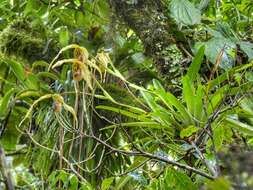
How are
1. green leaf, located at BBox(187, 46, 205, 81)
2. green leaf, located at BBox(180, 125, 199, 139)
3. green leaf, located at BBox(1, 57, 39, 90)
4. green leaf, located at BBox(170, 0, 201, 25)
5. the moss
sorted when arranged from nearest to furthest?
1. green leaf, located at BBox(180, 125, 199, 139)
2. green leaf, located at BBox(187, 46, 205, 81)
3. green leaf, located at BBox(170, 0, 201, 25)
4. green leaf, located at BBox(1, 57, 39, 90)
5. the moss

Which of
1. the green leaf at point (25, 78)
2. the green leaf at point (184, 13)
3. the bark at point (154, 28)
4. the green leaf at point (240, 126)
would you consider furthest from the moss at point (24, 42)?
the green leaf at point (240, 126)

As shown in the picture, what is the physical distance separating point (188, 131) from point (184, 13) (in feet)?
1.73

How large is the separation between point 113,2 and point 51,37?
39 cm

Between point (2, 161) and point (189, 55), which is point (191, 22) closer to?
point (189, 55)

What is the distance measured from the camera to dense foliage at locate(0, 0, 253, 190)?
121cm

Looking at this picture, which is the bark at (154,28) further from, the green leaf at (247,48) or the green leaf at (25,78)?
the green leaf at (25,78)

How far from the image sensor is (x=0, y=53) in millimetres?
1879

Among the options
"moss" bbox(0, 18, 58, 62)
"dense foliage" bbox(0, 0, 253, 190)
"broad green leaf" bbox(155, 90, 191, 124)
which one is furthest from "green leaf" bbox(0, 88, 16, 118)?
"broad green leaf" bbox(155, 90, 191, 124)

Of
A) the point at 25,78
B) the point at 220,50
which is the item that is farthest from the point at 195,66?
the point at 25,78

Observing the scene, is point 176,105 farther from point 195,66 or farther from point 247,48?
point 247,48

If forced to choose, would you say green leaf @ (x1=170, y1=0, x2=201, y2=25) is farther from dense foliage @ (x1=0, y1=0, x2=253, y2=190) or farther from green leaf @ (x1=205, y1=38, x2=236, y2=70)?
green leaf @ (x1=205, y1=38, x2=236, y2=70)

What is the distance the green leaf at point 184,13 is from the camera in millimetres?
1563

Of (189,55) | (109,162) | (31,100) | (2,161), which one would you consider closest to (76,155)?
(109,162)

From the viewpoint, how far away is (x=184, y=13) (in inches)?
61.7
